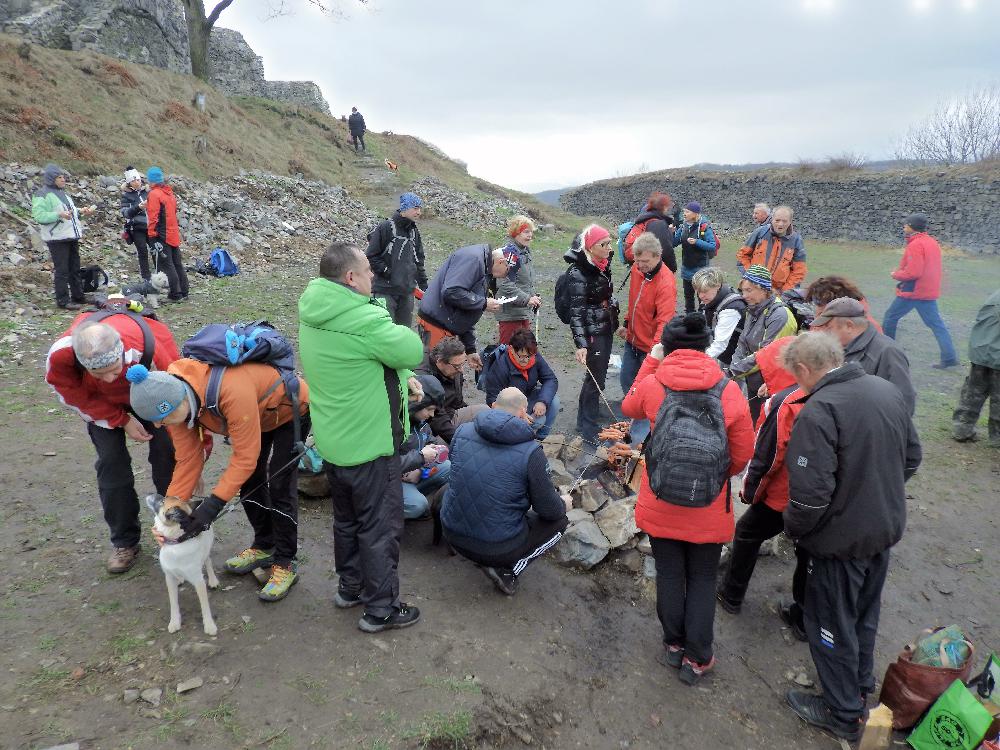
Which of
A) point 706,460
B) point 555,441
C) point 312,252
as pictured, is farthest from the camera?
point 312,252

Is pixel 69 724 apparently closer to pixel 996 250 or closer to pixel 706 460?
pixel 706 460

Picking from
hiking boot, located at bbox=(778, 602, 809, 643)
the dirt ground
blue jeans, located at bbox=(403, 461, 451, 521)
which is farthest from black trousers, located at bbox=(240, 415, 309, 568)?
hiking boot, located at bbox=(778, 602, 809, 643)

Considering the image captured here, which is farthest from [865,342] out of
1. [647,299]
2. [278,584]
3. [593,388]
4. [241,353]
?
[278,584]

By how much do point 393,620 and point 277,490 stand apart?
1.05 meters

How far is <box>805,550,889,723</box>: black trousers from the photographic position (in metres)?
2.90

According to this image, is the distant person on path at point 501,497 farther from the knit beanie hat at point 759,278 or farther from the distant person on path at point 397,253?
the distant person on path at point 397,253

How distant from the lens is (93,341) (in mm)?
2932

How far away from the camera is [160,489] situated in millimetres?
3777

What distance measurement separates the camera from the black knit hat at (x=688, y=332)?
309 cm

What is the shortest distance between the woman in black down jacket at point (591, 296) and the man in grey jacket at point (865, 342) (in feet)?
7.38

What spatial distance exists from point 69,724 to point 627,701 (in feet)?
8.71

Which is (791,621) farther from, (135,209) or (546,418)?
(135,209)

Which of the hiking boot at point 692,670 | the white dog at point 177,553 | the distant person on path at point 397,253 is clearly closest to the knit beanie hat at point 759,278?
the hiking boot at point 692,670

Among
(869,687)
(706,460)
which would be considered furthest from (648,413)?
(869,687)
